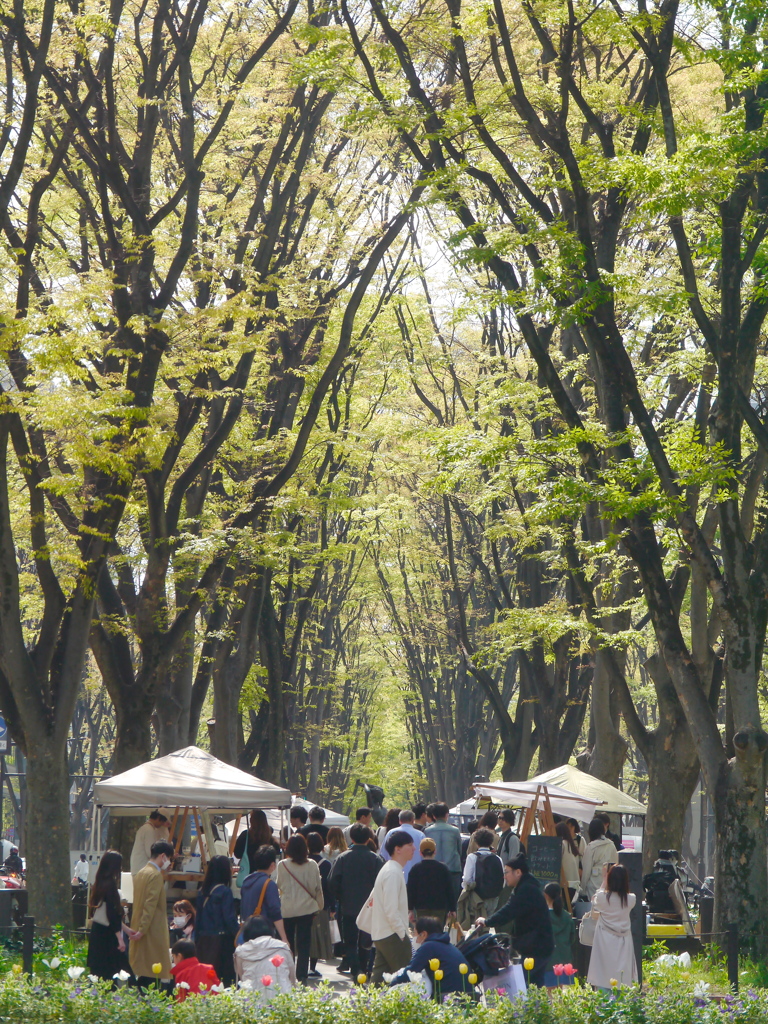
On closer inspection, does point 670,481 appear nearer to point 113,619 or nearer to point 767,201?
point 767,201

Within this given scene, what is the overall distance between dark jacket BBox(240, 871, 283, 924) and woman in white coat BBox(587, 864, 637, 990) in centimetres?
249

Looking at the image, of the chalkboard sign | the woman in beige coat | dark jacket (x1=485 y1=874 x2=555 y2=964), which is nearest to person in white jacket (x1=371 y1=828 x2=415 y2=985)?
dark jacket (x1=485 y1=874 x2=555 y2=964)

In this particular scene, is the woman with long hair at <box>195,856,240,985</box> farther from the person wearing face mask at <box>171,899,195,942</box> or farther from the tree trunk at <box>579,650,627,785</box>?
the tree trunk at <box>579,650,627,785</box>

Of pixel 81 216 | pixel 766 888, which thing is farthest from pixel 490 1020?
pixel 81 216

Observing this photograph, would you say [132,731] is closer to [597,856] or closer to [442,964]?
[597,856]

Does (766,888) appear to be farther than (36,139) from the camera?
No

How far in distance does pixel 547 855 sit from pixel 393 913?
406cm

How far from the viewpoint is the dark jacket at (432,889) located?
933cm

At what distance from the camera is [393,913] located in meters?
8.33

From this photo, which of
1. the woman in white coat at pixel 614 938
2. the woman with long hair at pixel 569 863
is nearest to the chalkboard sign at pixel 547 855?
the woman with long hair at pixel 569 863

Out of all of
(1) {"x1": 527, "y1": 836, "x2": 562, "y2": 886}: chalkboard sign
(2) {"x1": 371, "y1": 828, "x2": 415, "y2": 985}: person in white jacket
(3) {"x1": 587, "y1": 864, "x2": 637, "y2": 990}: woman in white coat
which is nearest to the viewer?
(2) {"x1": 371, "y1": 828, "x2": 415, "y2": 985}: person in white jacket

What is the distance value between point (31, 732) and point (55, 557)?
5.43 feet

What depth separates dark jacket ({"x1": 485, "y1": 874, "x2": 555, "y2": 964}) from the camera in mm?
8156

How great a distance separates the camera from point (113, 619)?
523 inches
